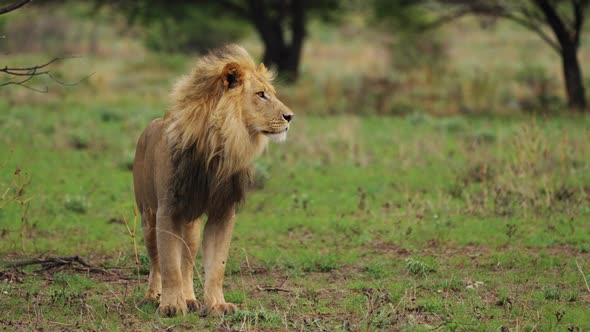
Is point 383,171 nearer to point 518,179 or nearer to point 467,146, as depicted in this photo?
point 467,146

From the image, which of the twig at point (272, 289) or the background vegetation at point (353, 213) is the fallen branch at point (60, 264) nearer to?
the background vegetation at point (353, 213)

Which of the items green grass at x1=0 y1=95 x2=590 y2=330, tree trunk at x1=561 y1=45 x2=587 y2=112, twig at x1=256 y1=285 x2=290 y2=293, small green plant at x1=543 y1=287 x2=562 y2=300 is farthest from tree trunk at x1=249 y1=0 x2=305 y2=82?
small green plant at x1=543 y1=287 x2=562 y2=300

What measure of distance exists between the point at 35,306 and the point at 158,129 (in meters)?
1.61

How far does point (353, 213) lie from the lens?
37.8 feet

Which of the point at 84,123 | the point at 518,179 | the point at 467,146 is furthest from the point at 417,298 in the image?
the point at 84,123

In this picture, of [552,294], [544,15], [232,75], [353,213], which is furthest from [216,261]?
[544,15]

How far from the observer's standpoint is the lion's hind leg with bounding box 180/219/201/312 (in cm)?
680

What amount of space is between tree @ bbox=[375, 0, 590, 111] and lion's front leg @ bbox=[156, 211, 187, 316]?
634 inches

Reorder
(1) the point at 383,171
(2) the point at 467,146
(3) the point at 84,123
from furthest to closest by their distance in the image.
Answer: (3) the point at 84,123 → (2) the point at 467,146 → (1) the point at 383,171

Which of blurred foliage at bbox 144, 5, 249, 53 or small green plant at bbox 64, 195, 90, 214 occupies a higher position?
small green plant at bbox 64, 195, 90, 214

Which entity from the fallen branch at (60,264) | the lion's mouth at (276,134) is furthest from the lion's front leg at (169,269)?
the fallen branch at (60,264)

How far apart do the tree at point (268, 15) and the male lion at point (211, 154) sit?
18869 millimetres

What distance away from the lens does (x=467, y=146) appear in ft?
50.8

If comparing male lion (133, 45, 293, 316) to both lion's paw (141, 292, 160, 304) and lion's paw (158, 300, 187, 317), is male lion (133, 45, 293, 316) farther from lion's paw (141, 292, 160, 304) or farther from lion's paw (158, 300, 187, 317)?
lion's paw (141, 292, 160, 304)
